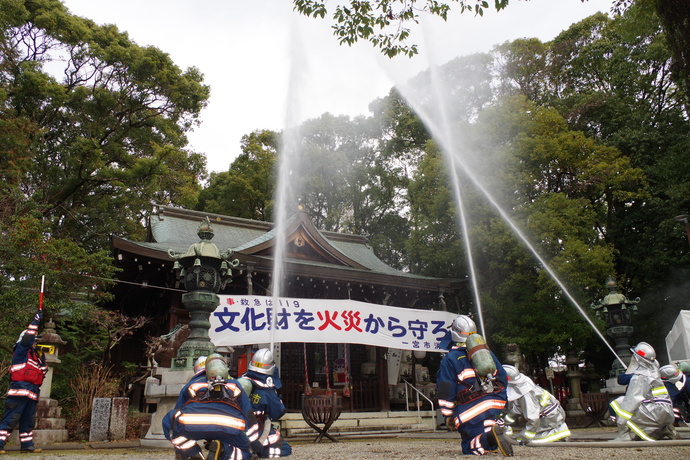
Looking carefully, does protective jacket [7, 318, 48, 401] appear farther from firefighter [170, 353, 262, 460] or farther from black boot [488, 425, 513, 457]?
black boot [488, 425, 513, 457]

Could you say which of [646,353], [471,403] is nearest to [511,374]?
[646,353]

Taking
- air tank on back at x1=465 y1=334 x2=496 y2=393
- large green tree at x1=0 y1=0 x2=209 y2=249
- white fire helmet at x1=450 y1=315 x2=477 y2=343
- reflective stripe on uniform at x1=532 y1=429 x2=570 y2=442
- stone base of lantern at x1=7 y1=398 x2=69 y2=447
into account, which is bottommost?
reflective stripe on uniform at x1=532 y1=429 x2=570 y2=442

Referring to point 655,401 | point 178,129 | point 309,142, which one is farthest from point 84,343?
point 309,142

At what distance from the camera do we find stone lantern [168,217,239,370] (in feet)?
26.4

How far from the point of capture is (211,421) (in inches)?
181

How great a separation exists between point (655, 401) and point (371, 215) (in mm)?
22830

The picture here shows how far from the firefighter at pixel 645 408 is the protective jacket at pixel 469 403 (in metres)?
2.72

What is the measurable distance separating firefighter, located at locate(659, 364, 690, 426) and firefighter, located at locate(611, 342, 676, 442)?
940 mm

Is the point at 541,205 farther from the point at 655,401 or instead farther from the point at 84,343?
the point at 84,343

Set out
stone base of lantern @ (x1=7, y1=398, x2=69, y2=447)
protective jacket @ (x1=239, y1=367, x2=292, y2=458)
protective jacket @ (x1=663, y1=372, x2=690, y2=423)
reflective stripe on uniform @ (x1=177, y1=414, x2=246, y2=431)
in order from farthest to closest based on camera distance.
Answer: stone base of lantern @ (x1=7, y1=398, x2=69, y2=447) < protective jacket @ (x1=663, y1=372, x2=690, y2=423) < protective jacket @ (x1=239, y1=367, x2=292, y2=458) < reflective stripe on uniform @ (x1=177, y1=414, x2=246, y2=431)

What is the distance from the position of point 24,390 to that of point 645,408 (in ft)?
28.3

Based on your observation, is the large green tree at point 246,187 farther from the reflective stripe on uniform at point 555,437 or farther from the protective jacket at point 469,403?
the protective jacket at point 469,403

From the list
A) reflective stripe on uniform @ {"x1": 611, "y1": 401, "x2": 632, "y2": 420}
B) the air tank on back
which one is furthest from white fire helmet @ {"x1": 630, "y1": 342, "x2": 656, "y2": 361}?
the air tank on back

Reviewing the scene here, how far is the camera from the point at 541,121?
1706 cm
